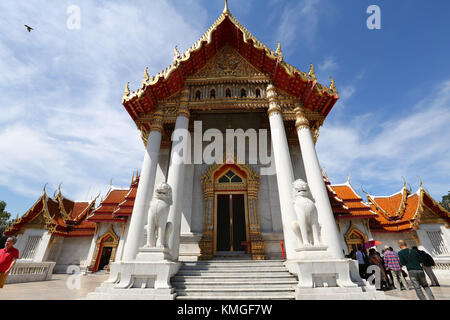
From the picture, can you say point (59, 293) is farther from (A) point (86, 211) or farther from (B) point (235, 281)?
(A) point (86, 211)

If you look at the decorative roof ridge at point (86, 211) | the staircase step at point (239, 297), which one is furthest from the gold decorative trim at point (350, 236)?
the decorative roof ridge at point (86, 211)

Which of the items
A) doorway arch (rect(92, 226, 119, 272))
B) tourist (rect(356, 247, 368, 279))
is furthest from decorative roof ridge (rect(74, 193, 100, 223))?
tourist (rect(356, 247, 368, 279))

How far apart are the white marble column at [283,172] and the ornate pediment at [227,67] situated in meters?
1.27

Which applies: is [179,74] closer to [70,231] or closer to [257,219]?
[257,219]

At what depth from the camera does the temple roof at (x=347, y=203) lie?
9.00 metres

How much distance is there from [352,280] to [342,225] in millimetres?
6446

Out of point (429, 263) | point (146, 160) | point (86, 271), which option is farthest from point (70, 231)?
point (429, 263)

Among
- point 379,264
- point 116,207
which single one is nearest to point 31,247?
point 116,207

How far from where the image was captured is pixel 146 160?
21.2ft

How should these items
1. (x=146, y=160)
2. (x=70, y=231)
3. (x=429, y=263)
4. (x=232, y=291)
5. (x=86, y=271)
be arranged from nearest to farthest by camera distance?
(x=232, y=291)
(x=429, y=263)
(x=146, y=160)
(x=86, y=271)
(x=70, y=231)

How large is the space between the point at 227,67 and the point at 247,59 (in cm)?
92

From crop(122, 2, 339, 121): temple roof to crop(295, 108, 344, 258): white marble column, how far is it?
2.91 ft

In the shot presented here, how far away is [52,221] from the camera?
36.6 ft
